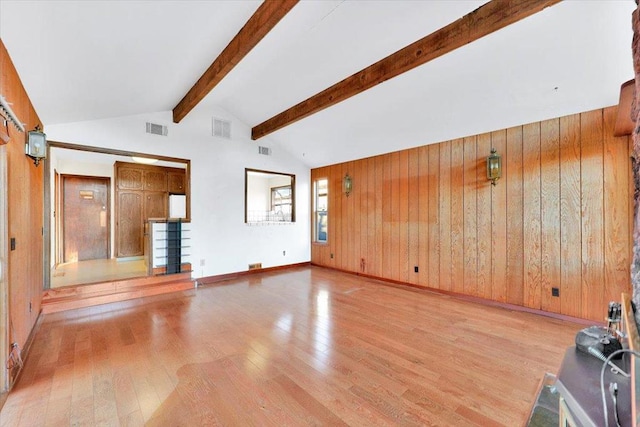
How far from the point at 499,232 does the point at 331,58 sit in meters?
3.35

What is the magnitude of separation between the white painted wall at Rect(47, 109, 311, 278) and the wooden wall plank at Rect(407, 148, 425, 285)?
2932 mm

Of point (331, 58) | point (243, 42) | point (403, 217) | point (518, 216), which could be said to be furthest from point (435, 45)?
point (403, 217)

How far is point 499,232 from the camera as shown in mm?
3873

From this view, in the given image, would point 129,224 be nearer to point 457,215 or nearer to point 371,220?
point 371,220

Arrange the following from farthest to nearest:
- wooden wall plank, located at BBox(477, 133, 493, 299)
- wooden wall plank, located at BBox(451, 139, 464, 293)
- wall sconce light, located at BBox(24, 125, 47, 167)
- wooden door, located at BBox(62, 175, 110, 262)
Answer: wooden door, located at BBox(62, 175, 110, 262), wooden wall plank, located at BBox(451, 139, 464, 293), wooden wall plank, located at BBox(477, 133, 493, 299), wall sconce light, located at BBox(24, 125, 47, 167)

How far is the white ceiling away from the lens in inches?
80.5

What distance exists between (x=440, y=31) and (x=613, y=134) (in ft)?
7.78

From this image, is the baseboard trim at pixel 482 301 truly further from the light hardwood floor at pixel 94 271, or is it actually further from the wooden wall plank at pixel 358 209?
the light hardwood floor at pixel 94 271

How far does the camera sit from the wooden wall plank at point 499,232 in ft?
12.5

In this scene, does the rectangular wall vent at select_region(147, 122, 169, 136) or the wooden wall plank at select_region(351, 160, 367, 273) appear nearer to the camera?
the rectangular wall vent at select_region(147, 122, 169, 136)

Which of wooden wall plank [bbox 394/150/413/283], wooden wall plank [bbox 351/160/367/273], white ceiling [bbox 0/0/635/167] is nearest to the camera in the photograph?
white ceiling [bbox 0/0/635/167]

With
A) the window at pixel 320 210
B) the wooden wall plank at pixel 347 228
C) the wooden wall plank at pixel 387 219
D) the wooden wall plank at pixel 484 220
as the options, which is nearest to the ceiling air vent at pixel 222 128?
the window at pixel 320 210

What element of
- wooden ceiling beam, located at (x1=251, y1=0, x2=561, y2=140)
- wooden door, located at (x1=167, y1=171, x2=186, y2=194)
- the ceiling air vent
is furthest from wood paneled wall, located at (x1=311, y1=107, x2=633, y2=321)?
wooden door, located at (x1=167, y1=171, x2=186, y2=194)

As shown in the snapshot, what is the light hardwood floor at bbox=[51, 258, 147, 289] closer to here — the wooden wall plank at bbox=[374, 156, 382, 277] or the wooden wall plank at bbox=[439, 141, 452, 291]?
the wooden wall plank at bbox=[374, 156, 382, 277]
